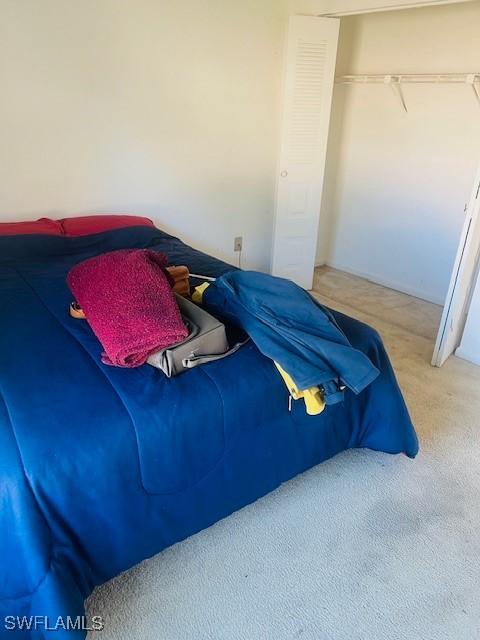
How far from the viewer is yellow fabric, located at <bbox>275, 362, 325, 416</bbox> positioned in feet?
4.76

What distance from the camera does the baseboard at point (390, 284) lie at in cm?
362

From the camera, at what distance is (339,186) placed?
4.09m

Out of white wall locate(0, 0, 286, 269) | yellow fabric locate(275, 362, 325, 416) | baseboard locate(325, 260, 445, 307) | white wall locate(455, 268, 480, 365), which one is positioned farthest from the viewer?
baseboard locate(325, 260, 445, 307)

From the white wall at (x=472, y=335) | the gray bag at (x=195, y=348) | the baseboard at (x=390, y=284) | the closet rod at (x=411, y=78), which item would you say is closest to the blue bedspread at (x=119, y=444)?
the gray bag at (x=195, y=348)

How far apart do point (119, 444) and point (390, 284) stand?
3.16 meters

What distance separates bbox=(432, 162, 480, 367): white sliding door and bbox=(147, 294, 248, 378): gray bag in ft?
4.86

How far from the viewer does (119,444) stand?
121 centimetres

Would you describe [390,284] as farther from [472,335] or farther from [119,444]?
[119,444]

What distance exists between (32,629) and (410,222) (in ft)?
11.3

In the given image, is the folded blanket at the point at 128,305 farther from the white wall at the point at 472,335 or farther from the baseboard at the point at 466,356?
the baseboard at the point at 466,356

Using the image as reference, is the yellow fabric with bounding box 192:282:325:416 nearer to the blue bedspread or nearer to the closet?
the blue bedspread

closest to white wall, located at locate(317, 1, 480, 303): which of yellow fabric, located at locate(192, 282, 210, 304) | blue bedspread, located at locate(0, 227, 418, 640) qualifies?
blue bedspread, located at locate(0, 227, 418, 640)

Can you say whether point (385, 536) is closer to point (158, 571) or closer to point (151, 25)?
point (158, 571)

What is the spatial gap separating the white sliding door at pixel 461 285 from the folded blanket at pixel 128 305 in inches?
62.5
